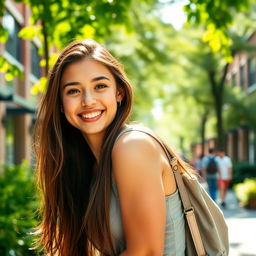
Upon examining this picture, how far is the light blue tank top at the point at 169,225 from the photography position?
2258 millimetres

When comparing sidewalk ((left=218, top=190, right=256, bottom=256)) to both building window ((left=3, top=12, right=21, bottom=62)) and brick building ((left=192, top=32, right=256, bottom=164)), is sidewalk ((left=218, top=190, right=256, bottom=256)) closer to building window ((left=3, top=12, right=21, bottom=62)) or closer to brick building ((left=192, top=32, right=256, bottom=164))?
building window ((left=3, top=12, right=21, bottom=62))

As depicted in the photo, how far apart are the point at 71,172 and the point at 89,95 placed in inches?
22.2

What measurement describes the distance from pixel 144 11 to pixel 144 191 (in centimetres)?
1937

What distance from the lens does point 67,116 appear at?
2529 millimetres

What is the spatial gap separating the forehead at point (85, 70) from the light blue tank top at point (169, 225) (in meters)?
0.54

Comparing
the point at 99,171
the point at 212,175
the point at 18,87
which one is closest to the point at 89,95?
the point at 99,171

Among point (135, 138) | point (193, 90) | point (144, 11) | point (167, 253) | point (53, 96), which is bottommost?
point (167, 253)

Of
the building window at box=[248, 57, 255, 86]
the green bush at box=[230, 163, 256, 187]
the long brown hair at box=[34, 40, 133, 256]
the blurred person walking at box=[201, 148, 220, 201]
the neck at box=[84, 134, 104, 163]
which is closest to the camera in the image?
the long brown hair at box=[34, 40, 133, 256]

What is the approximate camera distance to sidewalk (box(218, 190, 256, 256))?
8.44 meters

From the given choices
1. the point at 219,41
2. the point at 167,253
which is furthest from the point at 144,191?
the point at 219,41

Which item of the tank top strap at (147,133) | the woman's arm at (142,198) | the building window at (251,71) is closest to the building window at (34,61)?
the building window at (251,71)

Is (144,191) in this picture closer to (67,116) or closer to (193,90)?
(67,116)

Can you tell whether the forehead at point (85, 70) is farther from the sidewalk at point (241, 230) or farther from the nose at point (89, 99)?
the sidewalk at point (241, 230)

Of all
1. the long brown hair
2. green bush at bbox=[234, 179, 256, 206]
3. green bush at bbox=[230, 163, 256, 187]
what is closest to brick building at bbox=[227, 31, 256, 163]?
green bush at bbox=[230, 163, 256, 187]
